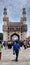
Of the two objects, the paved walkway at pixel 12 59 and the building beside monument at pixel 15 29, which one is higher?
→ the paved walkway at pixel 12 59

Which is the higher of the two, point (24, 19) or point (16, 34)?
point (24, 19)

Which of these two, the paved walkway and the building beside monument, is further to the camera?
the building beside monument

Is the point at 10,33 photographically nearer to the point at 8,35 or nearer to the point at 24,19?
the point at 8,35

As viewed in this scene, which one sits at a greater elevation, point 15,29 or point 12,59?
point 12,59

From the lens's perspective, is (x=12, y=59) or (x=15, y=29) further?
(x=15, y=29)

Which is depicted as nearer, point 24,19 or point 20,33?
point 20,33

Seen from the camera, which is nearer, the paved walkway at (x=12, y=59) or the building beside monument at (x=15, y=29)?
the paved walkway at (x=12, y=59)

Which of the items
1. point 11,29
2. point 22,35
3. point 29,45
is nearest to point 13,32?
point 11,29

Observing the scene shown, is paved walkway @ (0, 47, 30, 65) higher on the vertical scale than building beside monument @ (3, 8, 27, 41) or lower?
higher

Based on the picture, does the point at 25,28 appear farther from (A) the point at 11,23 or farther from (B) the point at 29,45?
(B) the point at 29,45

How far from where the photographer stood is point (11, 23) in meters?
38.0

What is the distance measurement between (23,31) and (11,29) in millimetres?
3473

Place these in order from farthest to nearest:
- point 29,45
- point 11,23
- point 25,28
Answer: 1. point 11,23
2. point 25,28
3. point 29,45

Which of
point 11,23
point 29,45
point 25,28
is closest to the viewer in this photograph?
point 29,45
